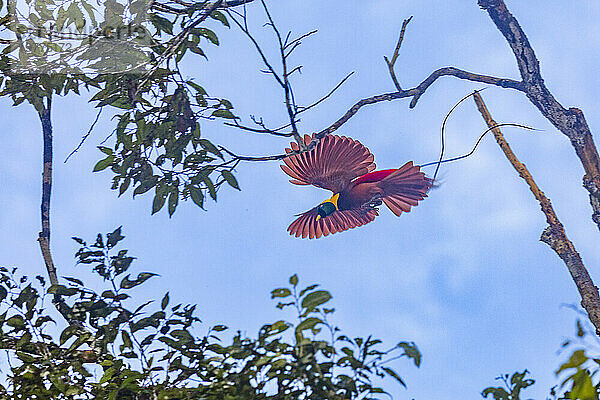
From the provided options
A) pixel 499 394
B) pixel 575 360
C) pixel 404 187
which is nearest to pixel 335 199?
pixel 404 187

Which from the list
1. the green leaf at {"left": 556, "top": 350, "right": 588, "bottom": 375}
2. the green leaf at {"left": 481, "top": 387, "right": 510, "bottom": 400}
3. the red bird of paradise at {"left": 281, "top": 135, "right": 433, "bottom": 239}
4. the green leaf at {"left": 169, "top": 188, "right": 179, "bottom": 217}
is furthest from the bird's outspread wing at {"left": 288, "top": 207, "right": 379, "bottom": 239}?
Answer: the green leaf at {"left": 556, "top": 350, "right": 588, "bottom": 375}

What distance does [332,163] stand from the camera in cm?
178

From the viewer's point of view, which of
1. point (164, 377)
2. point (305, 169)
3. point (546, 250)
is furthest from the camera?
point (305, 169)

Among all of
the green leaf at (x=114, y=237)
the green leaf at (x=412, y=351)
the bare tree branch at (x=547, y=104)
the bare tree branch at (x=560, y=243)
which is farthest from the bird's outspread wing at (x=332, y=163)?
the green leaf at (x=412, y=351)

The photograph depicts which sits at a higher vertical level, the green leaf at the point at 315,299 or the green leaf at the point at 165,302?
the green leaf at the point at 165,302

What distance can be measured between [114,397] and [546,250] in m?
1.12

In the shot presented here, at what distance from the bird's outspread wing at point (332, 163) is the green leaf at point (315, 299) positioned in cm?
99

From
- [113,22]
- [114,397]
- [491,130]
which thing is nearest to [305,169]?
[491,130]

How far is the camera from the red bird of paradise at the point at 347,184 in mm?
1735

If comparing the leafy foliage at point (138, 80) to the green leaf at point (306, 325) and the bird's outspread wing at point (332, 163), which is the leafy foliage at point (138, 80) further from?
the green leaf at point (306, 325)

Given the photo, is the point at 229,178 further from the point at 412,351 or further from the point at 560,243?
the point at 560,243

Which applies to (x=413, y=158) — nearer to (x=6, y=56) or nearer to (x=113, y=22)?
(x=113, y=22)

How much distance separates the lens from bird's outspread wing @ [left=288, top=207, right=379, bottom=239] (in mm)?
1742

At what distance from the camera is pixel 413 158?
1.74 metres
